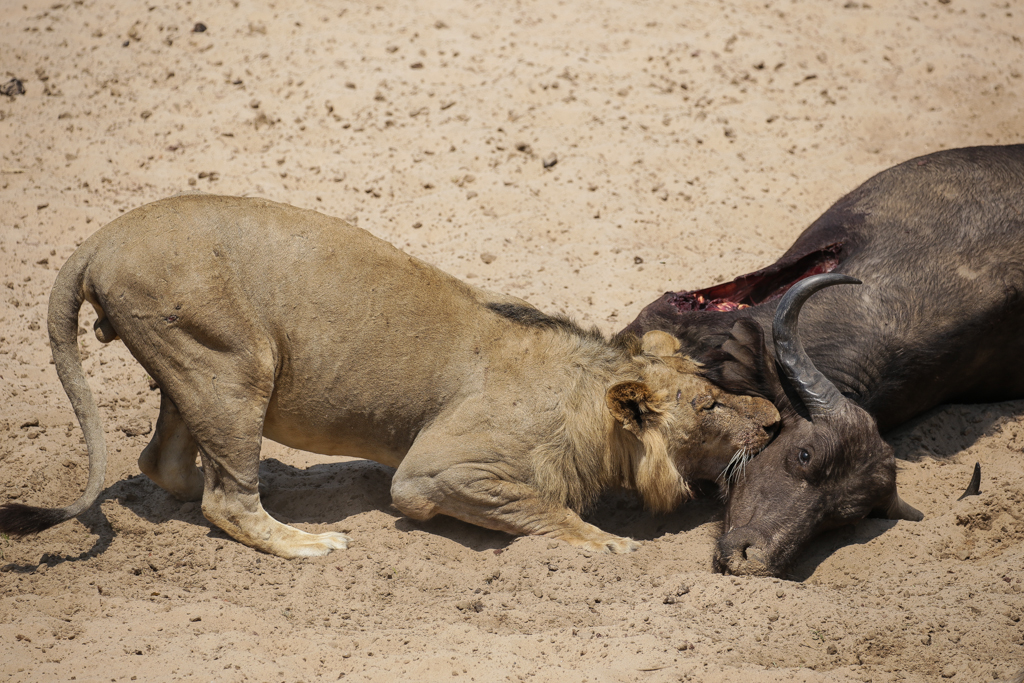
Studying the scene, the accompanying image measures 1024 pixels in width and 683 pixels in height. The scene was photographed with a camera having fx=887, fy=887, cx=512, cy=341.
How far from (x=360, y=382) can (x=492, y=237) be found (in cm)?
286

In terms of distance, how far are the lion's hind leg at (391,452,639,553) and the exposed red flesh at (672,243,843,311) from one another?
206 cm

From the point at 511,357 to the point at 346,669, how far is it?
194 centimetres

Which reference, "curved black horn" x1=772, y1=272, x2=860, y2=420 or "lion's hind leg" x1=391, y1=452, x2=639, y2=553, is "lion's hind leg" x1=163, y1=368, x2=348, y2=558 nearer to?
"lion's hind leg" x1=391, y1=452, x2=639, y2=553

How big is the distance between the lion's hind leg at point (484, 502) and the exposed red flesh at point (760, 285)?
2057 millimetres

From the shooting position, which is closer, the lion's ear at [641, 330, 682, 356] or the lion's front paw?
the lion's front paw

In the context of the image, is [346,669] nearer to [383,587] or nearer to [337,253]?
[383,587]

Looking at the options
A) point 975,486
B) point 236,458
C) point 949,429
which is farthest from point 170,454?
point 949,429

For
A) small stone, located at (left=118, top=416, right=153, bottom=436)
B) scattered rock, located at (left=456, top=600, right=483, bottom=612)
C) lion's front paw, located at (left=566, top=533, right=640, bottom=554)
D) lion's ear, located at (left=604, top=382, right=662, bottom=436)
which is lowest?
small stone, located at (left=118, top=416, right=153, bottom=436)

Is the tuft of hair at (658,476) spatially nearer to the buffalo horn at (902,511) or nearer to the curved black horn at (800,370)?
the curved black horn at (800,370)

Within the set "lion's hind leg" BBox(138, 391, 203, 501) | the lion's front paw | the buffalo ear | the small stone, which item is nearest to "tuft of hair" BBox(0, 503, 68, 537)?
"lion's hind leg" BBox(138, 391, 203, 501)

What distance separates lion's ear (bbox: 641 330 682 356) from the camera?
5.38 m

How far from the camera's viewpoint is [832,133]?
893 cm

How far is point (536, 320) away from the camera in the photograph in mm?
5281

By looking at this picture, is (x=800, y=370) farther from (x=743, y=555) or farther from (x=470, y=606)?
(x=470, y=606)
